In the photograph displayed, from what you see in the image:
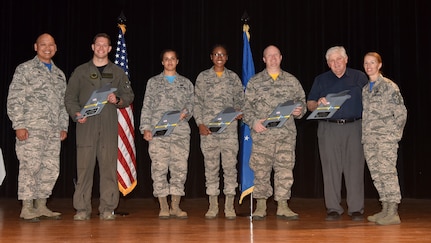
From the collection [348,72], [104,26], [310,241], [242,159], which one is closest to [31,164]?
[242,159]

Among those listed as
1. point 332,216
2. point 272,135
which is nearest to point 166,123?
point 272,135

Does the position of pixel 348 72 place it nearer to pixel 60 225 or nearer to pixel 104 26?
pixel 60 225

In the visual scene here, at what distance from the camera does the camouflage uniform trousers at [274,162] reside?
17.3ft

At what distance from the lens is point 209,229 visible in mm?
4500

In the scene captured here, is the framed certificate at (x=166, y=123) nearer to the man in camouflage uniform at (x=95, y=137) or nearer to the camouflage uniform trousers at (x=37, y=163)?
the man in camouflage uniform at (x=95, y=137)

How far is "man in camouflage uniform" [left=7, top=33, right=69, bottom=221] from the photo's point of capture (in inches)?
202

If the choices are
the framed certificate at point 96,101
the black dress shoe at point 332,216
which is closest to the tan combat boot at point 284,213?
the black dress shoe at point 332,216

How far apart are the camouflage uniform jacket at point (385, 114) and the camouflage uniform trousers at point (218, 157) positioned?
1272 millimetres

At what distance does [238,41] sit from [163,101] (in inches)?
118

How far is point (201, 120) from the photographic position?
5430mm

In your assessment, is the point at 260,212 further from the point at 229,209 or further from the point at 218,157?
the point at 218,157

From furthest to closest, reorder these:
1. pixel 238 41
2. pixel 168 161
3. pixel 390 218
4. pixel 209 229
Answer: pixel 238 41
pixel 168 161
pixel 390 218
pixel 209 229

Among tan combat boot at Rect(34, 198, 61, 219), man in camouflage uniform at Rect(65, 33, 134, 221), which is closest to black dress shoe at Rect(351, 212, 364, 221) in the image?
man in camouflage uniform at Rect(65, 33, 134, 221)

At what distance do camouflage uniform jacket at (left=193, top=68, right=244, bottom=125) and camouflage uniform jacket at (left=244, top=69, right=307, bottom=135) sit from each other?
211mm
